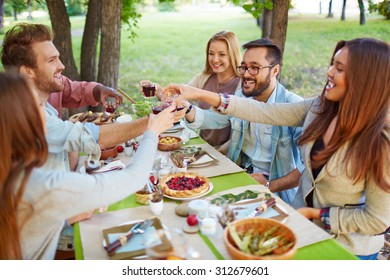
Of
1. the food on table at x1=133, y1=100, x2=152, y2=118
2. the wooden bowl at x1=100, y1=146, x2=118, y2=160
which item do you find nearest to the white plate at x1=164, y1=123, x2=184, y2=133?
the food on table at x1=133, y1=100, x2=152, y2=118

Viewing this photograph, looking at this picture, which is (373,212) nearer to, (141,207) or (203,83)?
(141,207)

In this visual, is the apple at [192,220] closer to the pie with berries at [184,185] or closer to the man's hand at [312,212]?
the pie with berries at [184,185]

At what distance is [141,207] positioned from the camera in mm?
2248

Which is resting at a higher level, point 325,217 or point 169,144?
point 169,144

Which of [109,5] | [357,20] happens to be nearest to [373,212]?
[109,5]

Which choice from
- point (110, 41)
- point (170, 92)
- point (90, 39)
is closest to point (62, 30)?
point (90, 39)

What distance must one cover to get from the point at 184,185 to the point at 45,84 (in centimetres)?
148

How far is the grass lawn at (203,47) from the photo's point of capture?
Result: 957cm

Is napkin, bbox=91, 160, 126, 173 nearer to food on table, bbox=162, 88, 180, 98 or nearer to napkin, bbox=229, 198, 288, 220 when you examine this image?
food on table, bbox=162, 88, 180, 98

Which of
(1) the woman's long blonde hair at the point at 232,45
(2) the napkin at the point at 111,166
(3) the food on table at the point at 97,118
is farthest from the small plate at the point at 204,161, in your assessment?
(1) the woman's long blonde hair at the point at 232,45

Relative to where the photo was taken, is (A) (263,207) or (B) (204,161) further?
(B) (204,161)

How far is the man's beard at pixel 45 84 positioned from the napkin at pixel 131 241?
61.3 inches

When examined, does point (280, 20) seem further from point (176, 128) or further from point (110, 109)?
point (110, 109)

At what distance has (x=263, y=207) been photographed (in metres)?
2.12
